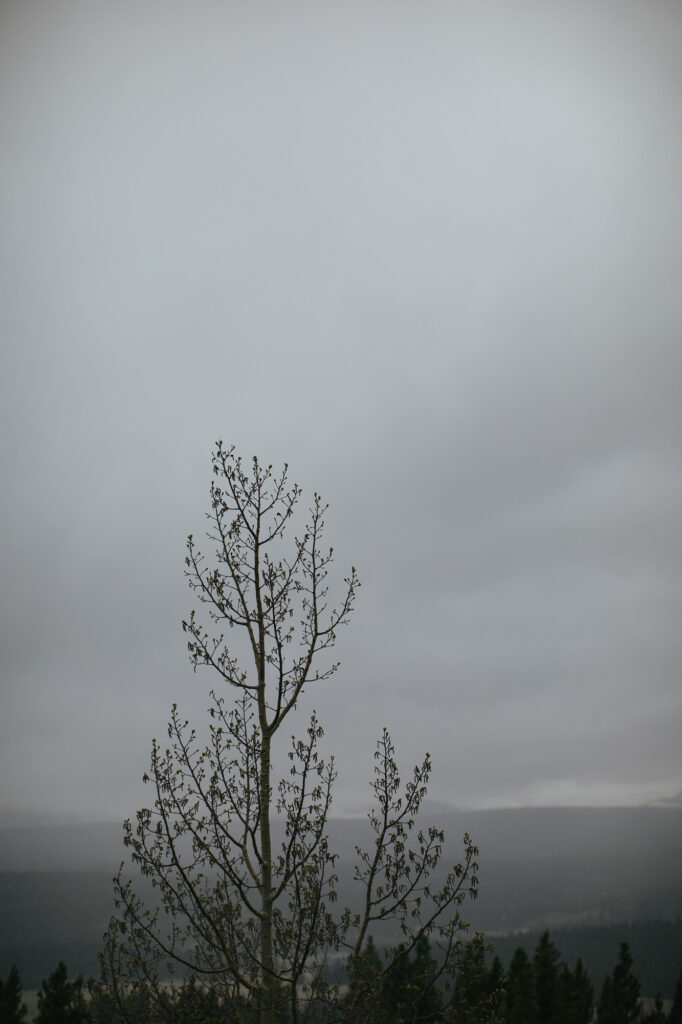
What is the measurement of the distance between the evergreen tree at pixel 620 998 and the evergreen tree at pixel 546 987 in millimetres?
5840

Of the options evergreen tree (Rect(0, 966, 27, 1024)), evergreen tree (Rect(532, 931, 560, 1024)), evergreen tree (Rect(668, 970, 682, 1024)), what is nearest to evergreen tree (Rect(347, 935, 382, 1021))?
evergreen tree (Rect(532, 931, 560, 1024))

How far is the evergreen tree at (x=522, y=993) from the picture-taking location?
46.9m

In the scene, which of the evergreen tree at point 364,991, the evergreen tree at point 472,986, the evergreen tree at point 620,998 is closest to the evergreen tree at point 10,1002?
the evergreen tree at point 620,998

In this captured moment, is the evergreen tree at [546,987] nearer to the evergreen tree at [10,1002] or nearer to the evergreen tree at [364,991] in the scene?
the evergreen tree at [10,1002]

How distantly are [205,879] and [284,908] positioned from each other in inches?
36.2

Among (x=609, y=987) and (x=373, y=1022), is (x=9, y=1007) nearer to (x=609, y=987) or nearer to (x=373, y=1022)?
(x=609, y=987)

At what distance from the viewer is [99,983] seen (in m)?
7.14

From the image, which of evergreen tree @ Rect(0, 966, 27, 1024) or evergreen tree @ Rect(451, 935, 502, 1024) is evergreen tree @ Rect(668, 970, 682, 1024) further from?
evergreen tree @ Rect(451, 935, 502, 1024)

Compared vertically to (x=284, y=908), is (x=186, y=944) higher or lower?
lower

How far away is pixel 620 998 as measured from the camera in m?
56.1

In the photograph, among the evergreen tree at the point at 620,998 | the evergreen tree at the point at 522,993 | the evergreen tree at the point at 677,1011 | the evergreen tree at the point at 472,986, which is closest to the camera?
the evergreen tree at the point at 472,986

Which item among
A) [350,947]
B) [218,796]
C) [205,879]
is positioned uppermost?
[218,796]

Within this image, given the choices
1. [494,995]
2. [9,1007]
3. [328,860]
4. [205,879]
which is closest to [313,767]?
[328,860]

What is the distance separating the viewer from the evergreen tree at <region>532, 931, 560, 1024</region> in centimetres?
4928
